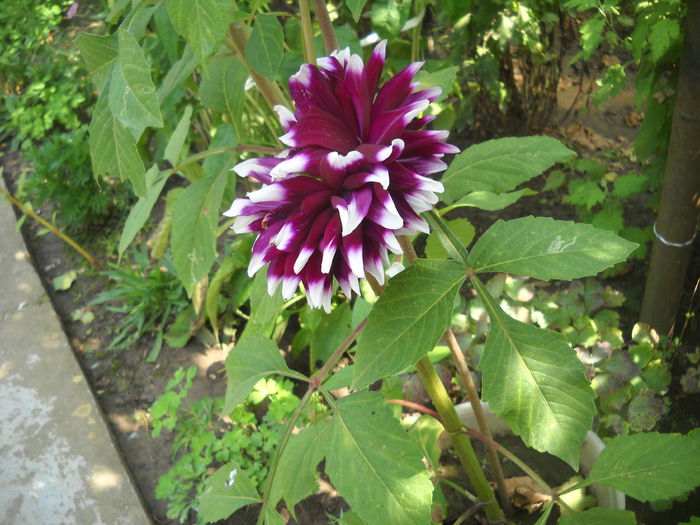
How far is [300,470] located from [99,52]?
0.76 meters

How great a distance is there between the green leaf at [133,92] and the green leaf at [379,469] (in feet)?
1.71

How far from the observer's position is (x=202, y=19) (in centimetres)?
80

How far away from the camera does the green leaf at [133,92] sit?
2.64 ft

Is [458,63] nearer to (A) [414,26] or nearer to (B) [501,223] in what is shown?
(A) [414,26]

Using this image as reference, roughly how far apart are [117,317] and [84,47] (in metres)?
2.42

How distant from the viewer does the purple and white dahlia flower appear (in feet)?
2.56

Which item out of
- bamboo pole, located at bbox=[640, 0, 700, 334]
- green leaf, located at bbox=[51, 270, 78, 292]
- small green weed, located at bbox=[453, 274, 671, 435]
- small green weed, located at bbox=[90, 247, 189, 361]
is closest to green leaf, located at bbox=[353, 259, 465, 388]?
small green weed, located at bbox=[453, 274, 671, 435]

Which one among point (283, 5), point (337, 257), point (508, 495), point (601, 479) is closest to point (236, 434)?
point (508, 495)

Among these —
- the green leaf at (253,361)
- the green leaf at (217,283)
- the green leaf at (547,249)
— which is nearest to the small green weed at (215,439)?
the green leaf at (217,283)

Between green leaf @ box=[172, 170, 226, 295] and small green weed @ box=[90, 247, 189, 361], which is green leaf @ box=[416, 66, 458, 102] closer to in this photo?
green leaf @ box=[172, 170, 226, 295]

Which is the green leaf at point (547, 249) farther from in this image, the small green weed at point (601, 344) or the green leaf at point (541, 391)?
the small green weed at point (601, 344)

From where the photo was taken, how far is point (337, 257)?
834 millimetres

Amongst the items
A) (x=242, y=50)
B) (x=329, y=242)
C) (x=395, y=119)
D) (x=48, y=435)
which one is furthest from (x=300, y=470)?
(x=48, y=435)

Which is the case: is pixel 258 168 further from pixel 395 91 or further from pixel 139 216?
pixel 139 216
